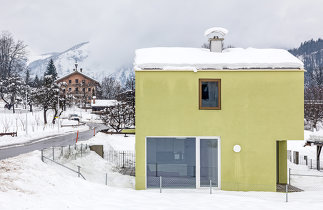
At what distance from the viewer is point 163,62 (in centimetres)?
1162

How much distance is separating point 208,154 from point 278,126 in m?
3.14

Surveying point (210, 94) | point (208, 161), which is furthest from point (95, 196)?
point (210, 94)

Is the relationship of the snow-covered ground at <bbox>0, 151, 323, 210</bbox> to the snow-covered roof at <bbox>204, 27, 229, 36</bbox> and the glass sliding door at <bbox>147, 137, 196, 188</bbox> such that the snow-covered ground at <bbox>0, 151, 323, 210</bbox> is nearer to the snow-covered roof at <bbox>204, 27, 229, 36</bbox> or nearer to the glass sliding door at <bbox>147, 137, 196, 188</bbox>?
the glass sliding door at <bbox>147, 137, 196, 188</bbox>

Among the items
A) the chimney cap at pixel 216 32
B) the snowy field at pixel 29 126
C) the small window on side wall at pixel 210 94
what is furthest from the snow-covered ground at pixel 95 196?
the snowy field at pixel 29 126

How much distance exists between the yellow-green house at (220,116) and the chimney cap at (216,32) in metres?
2.02

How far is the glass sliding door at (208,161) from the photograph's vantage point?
11.7 metres

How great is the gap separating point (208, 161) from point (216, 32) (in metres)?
5.98

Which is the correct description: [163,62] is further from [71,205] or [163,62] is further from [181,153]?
[71,205]

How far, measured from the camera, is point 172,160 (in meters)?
12.2

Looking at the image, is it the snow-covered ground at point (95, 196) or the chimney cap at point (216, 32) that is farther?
the chimney cap at point (216, 32)

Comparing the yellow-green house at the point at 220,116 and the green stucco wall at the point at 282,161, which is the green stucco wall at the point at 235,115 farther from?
the green stucco wall at the point at 282,161

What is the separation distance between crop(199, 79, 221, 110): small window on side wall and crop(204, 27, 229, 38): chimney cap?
2.77m

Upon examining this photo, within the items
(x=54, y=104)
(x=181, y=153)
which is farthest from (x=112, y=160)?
(x=54, y=104)

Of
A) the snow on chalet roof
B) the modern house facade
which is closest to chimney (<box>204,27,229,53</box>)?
the snow on chalet roof
